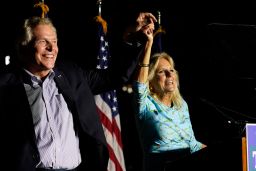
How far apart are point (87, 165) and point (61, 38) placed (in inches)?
101

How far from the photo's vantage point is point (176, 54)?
16.0 ft

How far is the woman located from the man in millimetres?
528

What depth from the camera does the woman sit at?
2.87 metres

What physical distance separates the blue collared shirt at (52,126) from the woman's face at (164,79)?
1087 mm

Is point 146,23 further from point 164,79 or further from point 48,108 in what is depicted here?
point 164,79

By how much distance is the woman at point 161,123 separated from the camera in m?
2.87

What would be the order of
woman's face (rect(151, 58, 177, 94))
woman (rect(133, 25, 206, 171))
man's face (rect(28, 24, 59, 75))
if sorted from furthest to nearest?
1. woman's face (rect(151, 58, 177, 94))
2. woman (rect(133, 25, 206, 171))
3. man's face (rect(28, 24, 59, 75))

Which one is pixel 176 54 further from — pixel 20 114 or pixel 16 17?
pixel 20 114

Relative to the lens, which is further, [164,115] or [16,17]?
[16,17]

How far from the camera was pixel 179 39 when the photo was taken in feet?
16.0

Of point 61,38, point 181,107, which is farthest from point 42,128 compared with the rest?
point 61,38

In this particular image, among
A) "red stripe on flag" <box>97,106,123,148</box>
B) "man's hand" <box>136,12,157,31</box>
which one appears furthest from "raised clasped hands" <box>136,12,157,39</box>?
"red stripe on flag" <box>97,106,123,148</box>

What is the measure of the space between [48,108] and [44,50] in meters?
0.33

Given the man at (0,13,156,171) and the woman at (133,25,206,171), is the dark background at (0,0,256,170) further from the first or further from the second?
the man at (0,13,156,171)
